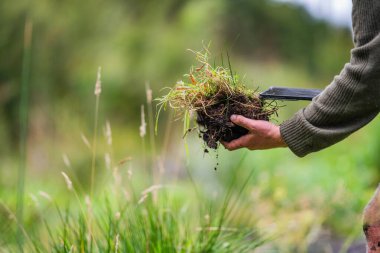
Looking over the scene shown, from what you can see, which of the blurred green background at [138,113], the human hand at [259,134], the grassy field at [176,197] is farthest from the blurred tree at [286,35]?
the human hand at [259,134]

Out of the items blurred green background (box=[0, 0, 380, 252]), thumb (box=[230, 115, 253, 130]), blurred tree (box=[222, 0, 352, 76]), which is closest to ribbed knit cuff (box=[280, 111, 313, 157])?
thumb (box=[230, 115, 253, 130])

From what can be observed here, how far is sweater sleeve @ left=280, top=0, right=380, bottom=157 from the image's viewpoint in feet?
6.95

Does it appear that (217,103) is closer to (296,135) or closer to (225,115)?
(225,115)

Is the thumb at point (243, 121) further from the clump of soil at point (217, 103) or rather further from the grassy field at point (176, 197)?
the grassy field at point (176, 197)

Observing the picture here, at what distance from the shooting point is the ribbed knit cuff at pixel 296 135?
7.43ft

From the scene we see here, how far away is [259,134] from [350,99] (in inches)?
14.0

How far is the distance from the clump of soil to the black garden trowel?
0.27ft

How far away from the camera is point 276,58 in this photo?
16.7 meters

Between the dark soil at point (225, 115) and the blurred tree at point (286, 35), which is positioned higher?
the blurred tree at point (286, 35)

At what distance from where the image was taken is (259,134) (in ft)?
7.63

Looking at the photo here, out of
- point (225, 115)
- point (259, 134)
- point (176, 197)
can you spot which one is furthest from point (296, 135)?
point (176, 197)

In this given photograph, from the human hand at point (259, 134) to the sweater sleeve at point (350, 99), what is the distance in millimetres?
42

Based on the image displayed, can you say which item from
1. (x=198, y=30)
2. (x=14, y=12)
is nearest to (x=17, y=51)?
(x=14, y=12)

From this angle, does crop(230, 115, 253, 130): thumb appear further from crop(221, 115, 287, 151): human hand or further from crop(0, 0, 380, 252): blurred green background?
crop(0, 0, 380, 252): blurred green background
